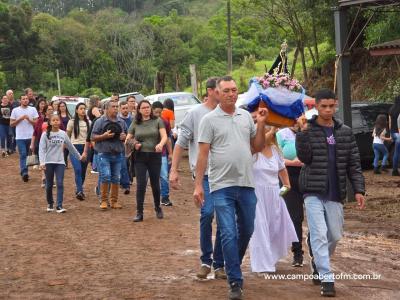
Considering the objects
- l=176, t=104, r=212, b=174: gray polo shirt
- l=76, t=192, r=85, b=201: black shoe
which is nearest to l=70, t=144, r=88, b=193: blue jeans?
l=76, t=192, r=85, b=201: black shoe

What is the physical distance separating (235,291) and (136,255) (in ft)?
8.80

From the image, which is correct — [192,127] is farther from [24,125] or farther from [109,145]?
[24,125]

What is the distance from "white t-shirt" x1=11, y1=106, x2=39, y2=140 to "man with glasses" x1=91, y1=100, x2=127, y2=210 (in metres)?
5.50

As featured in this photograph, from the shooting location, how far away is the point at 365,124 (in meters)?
20.2

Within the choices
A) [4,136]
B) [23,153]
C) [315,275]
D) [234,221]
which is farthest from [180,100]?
[234,221]

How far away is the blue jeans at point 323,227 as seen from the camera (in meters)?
7.29

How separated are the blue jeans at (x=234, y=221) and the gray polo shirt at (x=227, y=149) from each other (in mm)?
82

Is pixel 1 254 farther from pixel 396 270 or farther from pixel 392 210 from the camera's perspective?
pixel 392 210

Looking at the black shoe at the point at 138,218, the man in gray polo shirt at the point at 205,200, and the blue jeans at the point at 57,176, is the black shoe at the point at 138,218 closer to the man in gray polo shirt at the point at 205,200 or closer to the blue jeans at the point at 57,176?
the blue jeans at the point at 57,176

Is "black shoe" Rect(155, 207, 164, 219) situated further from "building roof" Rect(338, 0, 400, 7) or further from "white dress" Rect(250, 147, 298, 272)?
"building roof" Rect(338, 0, 400, 7)

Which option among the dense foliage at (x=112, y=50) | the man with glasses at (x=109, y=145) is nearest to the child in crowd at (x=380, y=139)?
the man with glasses at (x=109, y=145)

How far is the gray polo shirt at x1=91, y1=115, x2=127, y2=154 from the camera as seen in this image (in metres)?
13.4

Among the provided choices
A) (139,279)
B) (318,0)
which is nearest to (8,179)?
(139,279)

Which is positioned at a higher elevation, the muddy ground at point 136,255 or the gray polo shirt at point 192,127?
the gray polo shirt at point 192,127
